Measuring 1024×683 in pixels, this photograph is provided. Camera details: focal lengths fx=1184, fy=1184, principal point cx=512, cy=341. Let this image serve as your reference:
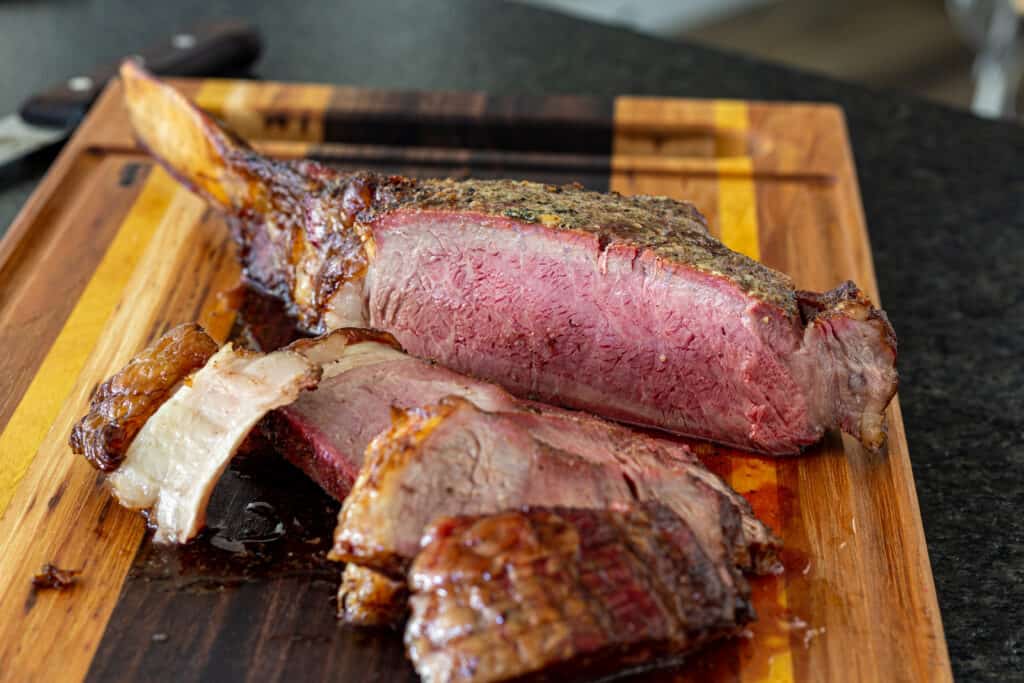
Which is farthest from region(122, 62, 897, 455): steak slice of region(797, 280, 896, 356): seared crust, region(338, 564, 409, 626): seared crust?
region(338, 564, 409, 626): seared crust

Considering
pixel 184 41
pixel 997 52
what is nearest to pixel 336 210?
pixel 184 41

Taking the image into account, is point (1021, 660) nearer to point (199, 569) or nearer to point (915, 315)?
point (915, 315)

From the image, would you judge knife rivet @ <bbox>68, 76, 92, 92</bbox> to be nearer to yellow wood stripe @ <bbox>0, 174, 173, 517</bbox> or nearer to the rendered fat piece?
yellow wood stripe @ <bbox>0, 174, 173, 517</bbox>

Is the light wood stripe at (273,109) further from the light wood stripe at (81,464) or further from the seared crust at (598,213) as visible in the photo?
the seared crust at (598,213)

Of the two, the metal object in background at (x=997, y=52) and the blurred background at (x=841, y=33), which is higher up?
the blurred background at (x=841, y=33)

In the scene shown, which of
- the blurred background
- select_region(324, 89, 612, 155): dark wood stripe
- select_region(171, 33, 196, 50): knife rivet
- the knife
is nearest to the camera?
select_region(324, 89, 612, 155): dark wood stripe

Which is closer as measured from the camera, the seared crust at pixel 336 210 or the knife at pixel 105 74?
the seared crust at pixel 336 210

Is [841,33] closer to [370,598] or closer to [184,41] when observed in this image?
[184,41]

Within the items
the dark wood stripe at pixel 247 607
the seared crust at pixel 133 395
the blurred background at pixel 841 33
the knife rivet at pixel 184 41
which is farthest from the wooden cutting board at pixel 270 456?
the blurred background at pixel 841 33
